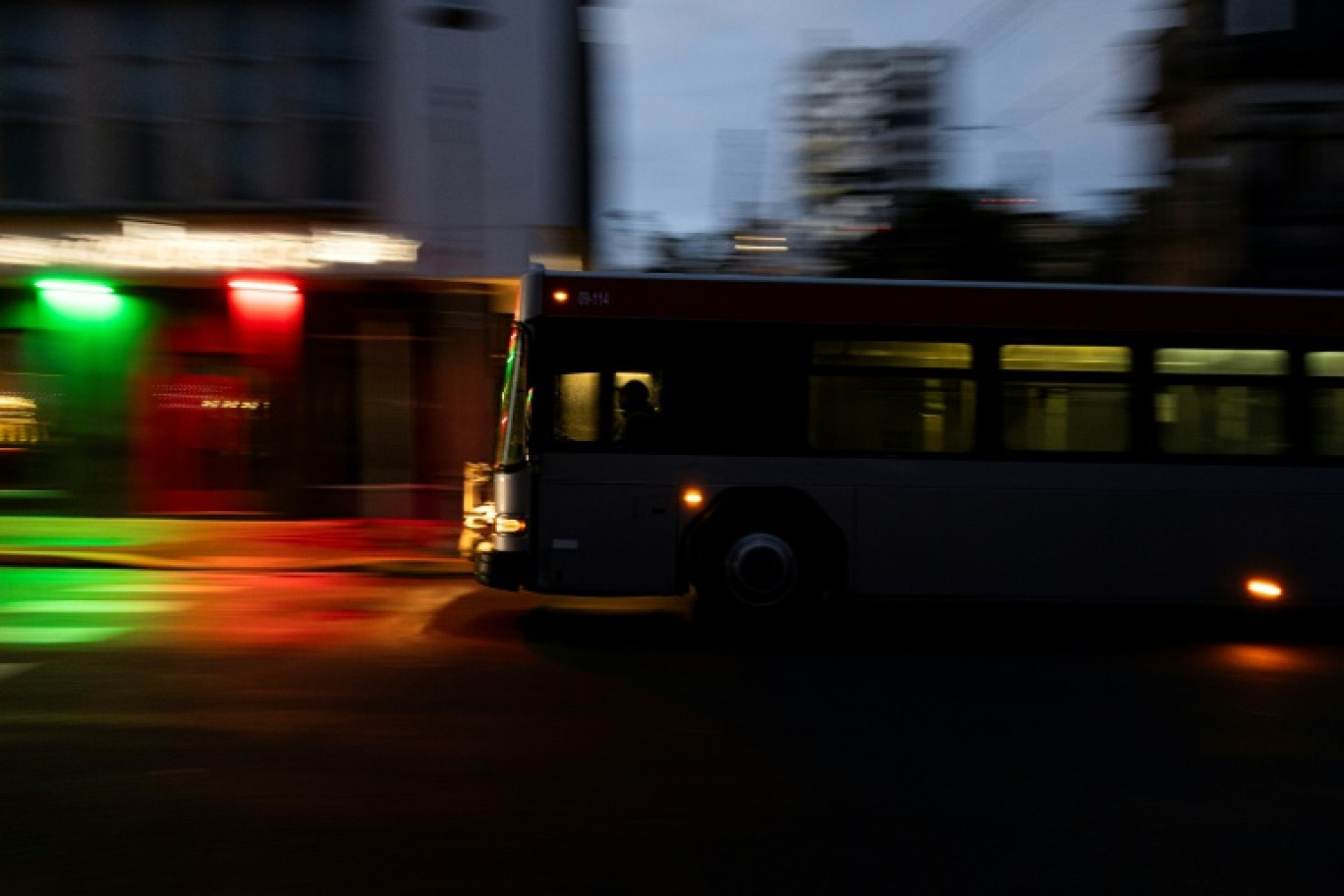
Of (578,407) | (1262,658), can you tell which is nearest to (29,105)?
(578,407)

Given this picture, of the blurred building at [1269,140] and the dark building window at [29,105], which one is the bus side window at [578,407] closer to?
the dark building window at [29,105]

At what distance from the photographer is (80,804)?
17.2 feet

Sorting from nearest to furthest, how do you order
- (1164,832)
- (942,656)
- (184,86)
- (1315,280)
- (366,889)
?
1. (366,889)
2. (1164,832)
3. (942,656)
4. (184,86)
5. (1315,280)

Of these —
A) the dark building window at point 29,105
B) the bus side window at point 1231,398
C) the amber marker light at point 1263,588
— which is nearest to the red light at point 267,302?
the dark building window at point 29,105

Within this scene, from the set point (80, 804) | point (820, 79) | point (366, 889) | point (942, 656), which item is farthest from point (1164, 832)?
point (820, 79)

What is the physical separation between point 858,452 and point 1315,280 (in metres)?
13.4

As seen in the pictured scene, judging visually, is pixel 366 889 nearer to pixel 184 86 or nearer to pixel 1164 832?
pixel 1164 832

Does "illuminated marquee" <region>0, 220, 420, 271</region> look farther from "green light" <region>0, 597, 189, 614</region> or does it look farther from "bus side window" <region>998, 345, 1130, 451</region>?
"bus side window" <region>998, 345, 1130, 451</region>

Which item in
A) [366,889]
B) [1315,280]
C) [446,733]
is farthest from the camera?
[1315,280]

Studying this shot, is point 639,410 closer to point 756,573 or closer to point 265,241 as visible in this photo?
point 756,573

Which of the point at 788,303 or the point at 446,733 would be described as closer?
the point at 446,733

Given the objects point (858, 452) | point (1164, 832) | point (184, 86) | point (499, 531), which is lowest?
point (1164, 832)

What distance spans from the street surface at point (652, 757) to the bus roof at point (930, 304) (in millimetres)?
2503

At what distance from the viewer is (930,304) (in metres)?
9.69
